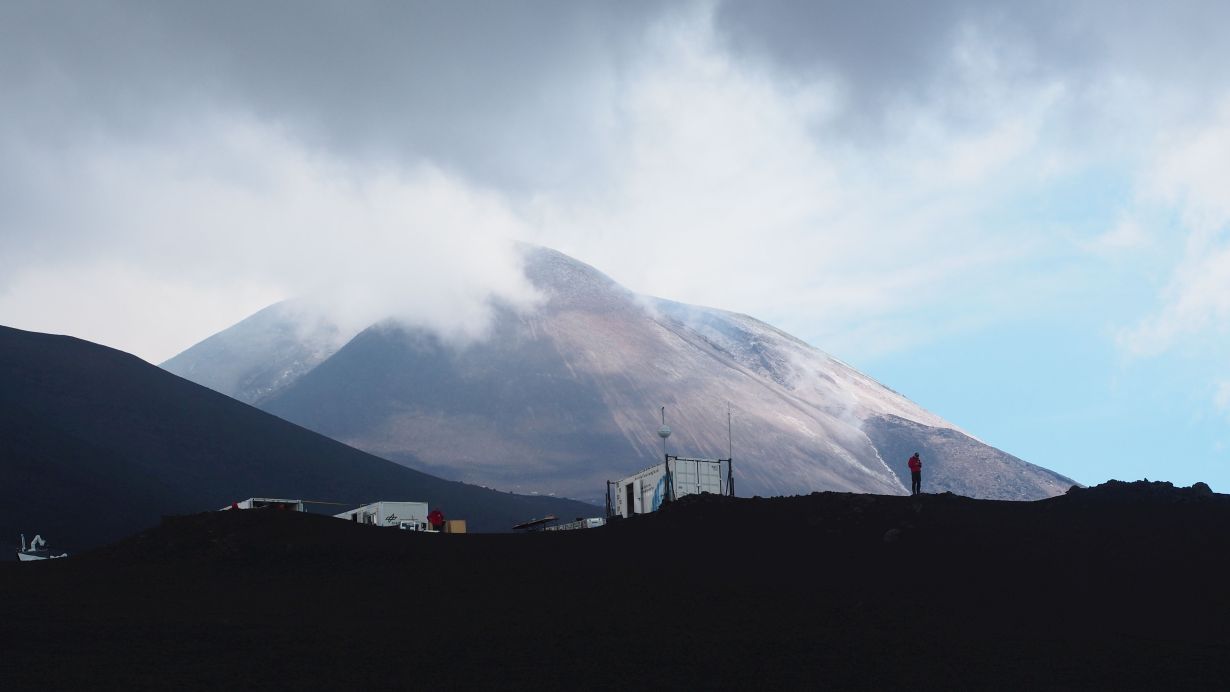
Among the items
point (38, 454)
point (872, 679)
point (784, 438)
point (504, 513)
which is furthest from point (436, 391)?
point (872, 679)

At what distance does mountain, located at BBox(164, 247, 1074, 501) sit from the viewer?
15150cm

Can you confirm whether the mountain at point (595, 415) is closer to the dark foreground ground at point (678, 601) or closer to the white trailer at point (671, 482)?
the white trailer at point (671, 482)

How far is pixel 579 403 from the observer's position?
549 ft

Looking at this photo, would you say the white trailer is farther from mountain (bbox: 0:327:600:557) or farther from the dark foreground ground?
mountain (bbox: 0:327:600:557)

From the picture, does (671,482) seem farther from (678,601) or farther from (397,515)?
(678,601)

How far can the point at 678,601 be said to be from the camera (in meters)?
29.5

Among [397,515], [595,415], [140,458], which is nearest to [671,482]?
[397,515]

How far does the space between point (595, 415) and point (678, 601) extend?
440 ft

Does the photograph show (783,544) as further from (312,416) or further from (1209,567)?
(312,416)

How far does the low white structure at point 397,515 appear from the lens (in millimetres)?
46906

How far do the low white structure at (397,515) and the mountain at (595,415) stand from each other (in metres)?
90.2

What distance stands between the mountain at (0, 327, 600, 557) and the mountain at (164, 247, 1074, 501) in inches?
1260

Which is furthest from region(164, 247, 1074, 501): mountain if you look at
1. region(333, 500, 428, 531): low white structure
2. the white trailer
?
the white trailer

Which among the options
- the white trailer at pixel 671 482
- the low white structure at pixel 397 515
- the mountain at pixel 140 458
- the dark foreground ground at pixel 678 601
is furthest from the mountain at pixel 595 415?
the dark foreground ground at pixel 678 601
